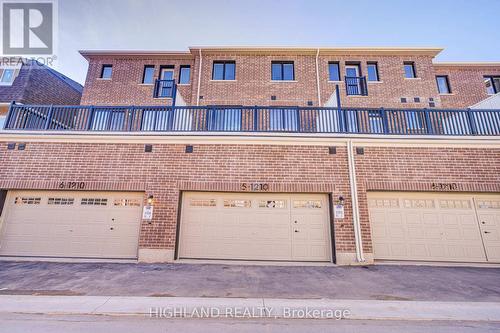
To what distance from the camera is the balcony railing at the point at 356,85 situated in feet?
44.9

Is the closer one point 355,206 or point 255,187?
point 355,206

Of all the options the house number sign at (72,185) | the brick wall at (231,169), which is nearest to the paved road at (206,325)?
the brick wall at (231,169)

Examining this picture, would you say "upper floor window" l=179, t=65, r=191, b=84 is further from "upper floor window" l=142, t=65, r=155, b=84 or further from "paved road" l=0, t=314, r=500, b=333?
"paved road" l=0, t=314, r=500, b=333

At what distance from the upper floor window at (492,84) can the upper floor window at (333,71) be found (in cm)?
1014

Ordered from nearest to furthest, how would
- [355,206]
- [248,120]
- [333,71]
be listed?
[355,206], [248,120], [333,71]

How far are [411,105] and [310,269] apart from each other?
39.0ft

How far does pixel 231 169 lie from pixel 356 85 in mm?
10442

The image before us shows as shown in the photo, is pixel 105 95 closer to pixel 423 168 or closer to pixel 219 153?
pixel 219 153

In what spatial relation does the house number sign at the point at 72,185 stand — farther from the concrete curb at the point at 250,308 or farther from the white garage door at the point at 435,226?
the white garage door at the point at 435,226

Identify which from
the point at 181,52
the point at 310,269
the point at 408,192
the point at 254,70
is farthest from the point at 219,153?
the point at 181,52

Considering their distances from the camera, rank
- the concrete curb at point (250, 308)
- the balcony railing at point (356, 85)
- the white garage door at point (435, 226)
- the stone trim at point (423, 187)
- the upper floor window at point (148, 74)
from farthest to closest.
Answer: the upper floor window at point (148, 74), the balcony railing at point (356, 85), the stone trim at point (423, 187), the white garage door at point (435, 226), the concrete curb at point (250, 308)

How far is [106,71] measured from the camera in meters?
14.6

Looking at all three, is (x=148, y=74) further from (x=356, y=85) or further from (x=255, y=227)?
(x=356, y=85)

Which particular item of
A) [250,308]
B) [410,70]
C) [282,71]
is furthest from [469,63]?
[250,308]
